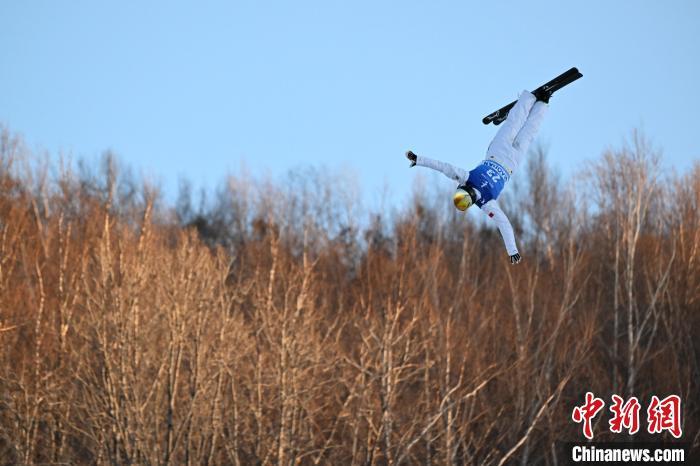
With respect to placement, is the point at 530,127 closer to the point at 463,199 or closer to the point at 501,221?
the point at 501,221

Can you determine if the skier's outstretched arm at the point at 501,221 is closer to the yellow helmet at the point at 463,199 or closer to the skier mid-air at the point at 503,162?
the skier mid-air at the point at 503,162

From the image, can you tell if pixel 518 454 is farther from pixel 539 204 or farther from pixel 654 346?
pixel 539 204

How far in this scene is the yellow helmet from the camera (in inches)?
340

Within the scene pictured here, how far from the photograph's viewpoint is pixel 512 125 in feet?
31.5

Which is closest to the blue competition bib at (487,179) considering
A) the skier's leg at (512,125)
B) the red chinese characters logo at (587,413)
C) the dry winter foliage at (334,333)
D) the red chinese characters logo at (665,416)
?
the skier's leg at (512,125)

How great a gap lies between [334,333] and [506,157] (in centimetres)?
1723

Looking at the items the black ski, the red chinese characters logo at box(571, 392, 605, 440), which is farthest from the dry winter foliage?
the black ski

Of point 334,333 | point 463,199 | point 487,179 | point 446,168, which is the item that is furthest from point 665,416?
point 463,199

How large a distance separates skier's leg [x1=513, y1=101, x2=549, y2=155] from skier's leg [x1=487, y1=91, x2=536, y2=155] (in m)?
0.04

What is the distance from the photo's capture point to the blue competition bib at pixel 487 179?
892cm

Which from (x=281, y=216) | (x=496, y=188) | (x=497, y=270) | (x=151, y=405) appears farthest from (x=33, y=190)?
(x=496, y=188)

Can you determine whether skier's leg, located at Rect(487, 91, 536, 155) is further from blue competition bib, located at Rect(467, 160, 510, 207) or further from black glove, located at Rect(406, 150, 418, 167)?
black glove, located at Rect(406, 150, 418, 167)

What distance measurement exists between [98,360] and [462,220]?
87.2 feet

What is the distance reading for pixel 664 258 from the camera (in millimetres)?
31016
